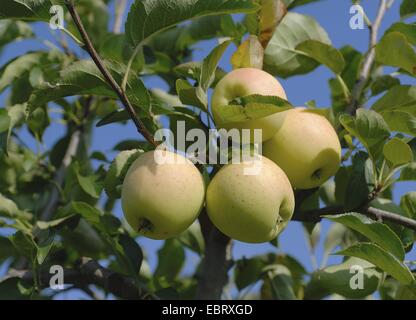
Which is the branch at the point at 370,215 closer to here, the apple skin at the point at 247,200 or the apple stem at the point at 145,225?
the apple skin at the point at 247,200

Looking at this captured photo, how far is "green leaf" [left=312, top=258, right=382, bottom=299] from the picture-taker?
1.24m

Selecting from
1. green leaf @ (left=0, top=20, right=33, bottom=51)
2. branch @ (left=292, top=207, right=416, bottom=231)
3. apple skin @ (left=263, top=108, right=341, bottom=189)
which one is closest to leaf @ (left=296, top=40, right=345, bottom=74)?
apple skin @ (left=263, top=108, right=341, bottom=189)

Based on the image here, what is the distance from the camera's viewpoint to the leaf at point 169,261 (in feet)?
6.24

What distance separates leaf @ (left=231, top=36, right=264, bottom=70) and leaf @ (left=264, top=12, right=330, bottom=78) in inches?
7.1

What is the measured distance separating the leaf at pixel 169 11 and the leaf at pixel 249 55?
21 centimetres

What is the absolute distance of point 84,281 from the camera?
1491 millimetres

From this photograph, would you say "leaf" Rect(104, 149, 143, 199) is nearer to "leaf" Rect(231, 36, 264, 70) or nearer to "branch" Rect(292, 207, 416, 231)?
"leaf" Rect(231, 36, 264, 70)

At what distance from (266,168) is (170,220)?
19cm

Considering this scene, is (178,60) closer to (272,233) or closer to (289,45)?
(289,45)

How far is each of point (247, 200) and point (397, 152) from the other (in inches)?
14.1

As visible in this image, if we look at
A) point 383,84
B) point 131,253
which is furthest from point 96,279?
point 383,84

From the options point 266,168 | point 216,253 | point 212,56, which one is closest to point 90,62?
point 212,56

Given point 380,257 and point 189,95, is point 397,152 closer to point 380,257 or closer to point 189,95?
point 380,257

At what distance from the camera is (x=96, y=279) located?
4.75ft
